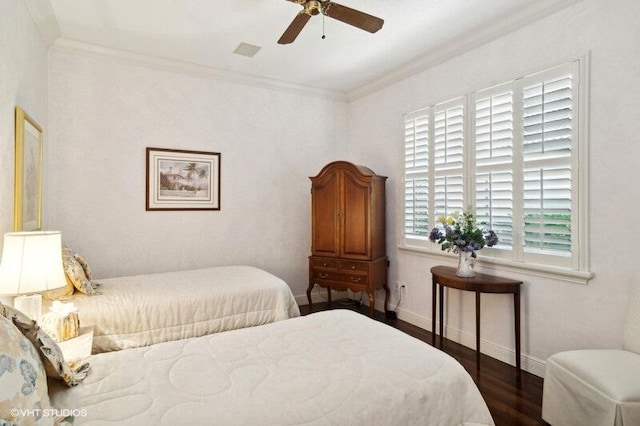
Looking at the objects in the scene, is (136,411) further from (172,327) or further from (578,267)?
(578,267)

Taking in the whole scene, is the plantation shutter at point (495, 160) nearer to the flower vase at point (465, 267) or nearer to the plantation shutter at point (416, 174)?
the flower vase at point (465, 267)

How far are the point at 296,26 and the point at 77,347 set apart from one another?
2403mm

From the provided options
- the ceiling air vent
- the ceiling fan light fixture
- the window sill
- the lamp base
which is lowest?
the lamp base

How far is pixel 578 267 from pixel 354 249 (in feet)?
6.88

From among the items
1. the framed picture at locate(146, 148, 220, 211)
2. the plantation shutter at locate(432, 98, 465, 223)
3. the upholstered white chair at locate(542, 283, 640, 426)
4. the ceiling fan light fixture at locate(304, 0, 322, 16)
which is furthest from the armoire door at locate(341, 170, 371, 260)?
the upholstered white chair at locate(542, 283, 640, 426)

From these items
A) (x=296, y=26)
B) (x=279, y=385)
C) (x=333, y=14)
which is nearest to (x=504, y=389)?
(x=279, y=385)

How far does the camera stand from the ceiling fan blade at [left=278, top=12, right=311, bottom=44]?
7.95 ft

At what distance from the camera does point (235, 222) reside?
4.38 metres

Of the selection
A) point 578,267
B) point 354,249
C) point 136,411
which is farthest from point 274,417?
point 354,249

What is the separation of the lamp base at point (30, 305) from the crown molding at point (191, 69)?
2.60 metres

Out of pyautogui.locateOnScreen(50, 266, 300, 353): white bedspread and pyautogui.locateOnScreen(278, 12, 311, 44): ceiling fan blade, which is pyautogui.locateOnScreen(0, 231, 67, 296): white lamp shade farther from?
pyautogui.locateOnScreen(278, 12, 311, 44): ceiling fan blade

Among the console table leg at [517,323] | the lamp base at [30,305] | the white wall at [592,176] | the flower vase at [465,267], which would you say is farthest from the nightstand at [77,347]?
the white wall at [592,176]

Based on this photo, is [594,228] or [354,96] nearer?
[594,228]

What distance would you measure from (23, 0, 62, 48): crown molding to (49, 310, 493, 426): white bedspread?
9.06 feet
